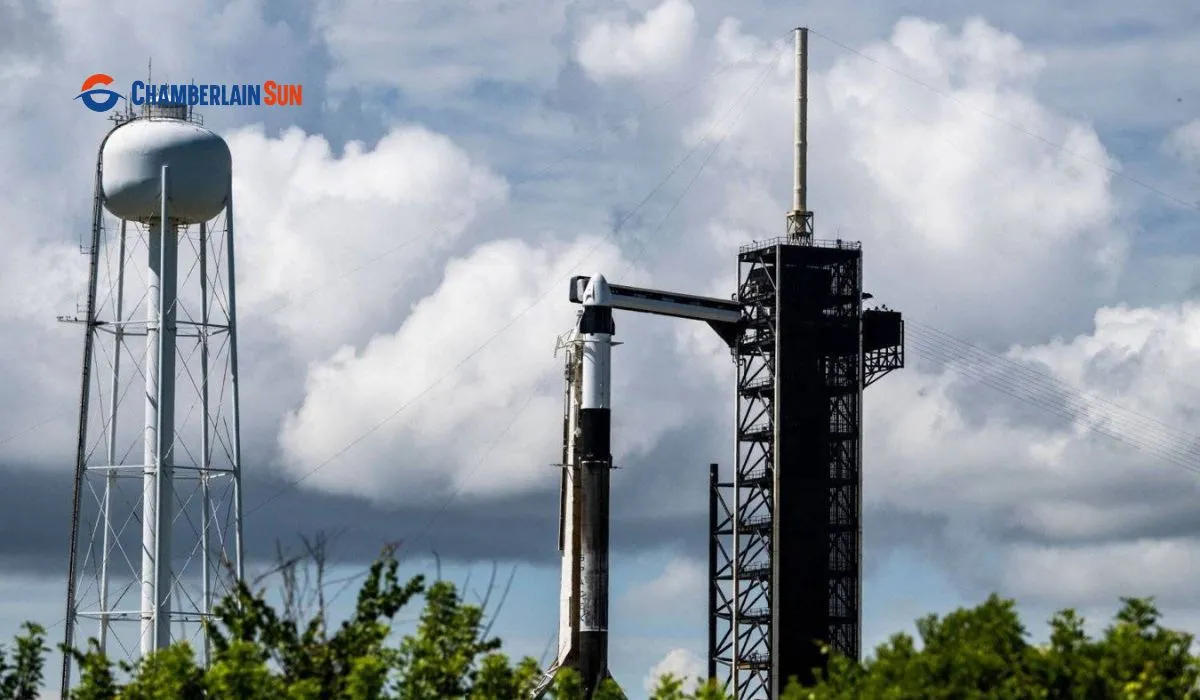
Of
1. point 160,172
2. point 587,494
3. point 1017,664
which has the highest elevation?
point 160,172

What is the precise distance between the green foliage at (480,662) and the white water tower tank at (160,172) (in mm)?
31982

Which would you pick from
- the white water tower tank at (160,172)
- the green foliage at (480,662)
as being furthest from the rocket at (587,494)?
the green foliage at (480,662)

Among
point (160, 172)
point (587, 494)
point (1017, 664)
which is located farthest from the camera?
point (587, 494)

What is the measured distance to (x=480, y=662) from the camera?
5106 centimetres

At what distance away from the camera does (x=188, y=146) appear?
8488cm

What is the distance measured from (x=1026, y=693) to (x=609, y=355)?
182 feet

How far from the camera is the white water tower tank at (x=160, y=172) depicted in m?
84.6

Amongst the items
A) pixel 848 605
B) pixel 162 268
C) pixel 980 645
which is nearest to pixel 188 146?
pixel 162 268

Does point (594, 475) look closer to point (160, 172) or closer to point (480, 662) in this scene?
point (160, 172)

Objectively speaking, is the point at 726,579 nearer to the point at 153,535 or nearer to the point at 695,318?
the point at 695,318

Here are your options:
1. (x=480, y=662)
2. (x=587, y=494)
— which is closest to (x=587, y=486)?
(x=587, y=494)

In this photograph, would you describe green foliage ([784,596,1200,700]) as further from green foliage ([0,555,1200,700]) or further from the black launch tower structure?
the black launch tower structure

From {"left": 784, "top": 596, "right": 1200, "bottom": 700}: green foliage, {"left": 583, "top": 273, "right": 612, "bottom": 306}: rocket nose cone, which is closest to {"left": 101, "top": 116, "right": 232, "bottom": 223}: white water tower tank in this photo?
{"left": 583, "top": 273, "right": 612, "bottom": 306}: rocket nose cone

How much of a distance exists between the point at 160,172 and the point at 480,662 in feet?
127
